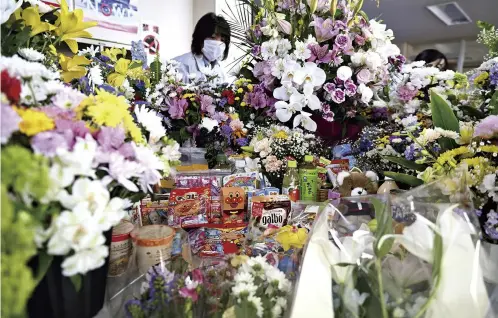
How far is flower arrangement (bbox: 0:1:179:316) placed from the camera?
406mm

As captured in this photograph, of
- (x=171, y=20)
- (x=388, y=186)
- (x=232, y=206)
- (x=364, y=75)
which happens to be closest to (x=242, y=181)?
(x=232, y=206)

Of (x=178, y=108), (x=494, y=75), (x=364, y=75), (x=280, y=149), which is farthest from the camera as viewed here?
(x=178, y=108)

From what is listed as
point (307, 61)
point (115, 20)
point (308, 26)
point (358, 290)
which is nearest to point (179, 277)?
point (358, 290)

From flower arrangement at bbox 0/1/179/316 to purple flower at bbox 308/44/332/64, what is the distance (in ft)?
3.14

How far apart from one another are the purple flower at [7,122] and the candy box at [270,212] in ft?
2.23

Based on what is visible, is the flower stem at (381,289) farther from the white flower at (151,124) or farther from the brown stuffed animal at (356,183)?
the brown stuffed animal at (356,183)

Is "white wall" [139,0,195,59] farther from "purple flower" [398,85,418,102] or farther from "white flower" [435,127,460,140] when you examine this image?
"white flower" [435,127,460,140]

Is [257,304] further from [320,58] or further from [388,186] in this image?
[320,58]

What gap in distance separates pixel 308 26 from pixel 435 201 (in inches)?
39.3

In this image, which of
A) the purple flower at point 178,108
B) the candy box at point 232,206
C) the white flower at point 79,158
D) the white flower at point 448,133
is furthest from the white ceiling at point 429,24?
the white flower at point 79,158

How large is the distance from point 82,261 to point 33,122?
192mm

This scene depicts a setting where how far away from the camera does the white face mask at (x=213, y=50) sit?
3.04 meters

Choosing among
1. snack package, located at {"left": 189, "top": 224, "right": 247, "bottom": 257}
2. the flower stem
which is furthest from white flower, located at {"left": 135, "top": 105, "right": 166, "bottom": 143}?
the flower stem

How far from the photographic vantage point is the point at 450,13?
6.91 metres
